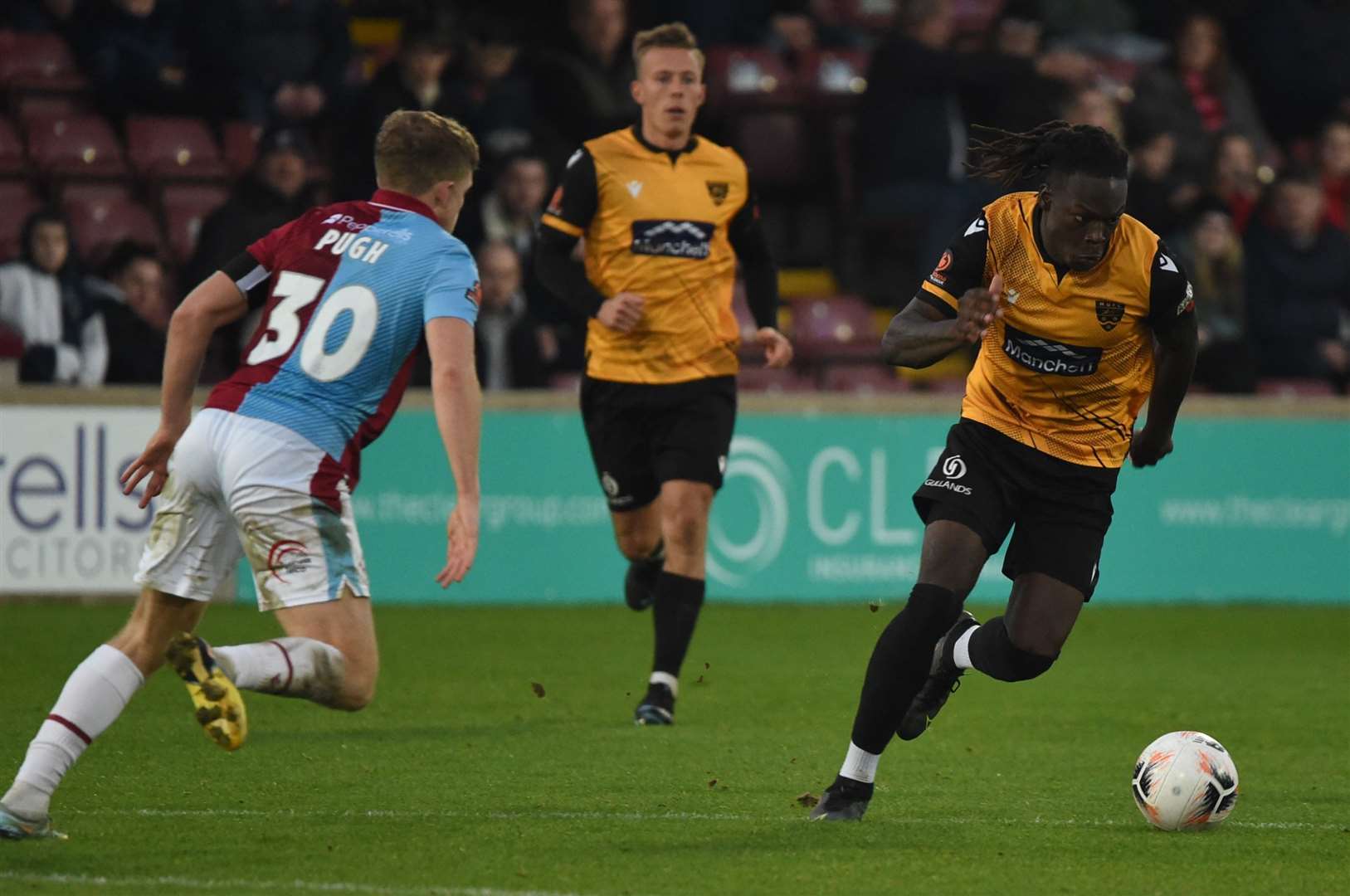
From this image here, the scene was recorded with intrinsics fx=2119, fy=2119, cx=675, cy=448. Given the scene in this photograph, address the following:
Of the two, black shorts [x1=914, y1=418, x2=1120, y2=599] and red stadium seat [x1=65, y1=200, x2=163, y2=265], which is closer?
black shorts [x1=914, y1=418, x2=1120, y2=599]

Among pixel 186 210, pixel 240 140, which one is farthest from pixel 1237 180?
pixel 186 210

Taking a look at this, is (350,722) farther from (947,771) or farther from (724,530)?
(724,530)

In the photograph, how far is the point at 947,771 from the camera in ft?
22.8

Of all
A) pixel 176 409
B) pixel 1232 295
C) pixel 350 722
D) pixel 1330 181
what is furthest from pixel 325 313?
pixel 1330 181


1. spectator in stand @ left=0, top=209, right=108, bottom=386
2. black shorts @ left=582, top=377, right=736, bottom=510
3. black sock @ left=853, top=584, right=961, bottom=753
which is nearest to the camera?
black sock @ left=853, top=584, right=961, bottom=753

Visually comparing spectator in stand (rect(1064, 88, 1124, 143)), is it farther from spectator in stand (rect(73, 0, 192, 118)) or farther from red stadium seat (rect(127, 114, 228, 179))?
spectator in stand (rect(73, 0, 192, 118))

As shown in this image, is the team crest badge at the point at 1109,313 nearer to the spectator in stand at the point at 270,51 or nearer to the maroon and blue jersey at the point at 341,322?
the maroon and blue jersey at the point at 341,322

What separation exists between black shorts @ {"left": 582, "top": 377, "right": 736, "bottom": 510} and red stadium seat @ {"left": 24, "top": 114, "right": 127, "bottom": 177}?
6675 mm

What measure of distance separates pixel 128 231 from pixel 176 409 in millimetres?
8847

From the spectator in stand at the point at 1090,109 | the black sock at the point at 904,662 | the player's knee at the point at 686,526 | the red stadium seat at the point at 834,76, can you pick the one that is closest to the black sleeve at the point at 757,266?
the player's knee at the point at 686,526

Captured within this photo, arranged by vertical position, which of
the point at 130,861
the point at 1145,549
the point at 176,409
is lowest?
the point at 1145,549

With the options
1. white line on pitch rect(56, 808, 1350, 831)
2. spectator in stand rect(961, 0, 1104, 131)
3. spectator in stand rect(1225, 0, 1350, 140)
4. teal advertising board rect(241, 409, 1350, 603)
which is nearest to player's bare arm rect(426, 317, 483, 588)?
white line on pitch rect(56, 808, 1350, 831)

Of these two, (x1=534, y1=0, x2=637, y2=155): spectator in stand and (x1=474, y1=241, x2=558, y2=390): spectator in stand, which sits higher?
(x1=534, y1=0, x2=637, y2=155): spectator in stand

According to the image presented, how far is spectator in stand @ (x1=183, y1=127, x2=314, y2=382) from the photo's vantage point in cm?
1294
